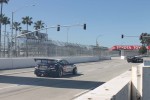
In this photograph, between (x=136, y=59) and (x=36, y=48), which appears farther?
(x=136, y=59)

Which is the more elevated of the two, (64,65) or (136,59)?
(136,59)

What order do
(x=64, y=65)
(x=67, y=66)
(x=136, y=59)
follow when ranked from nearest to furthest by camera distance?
(x=64, y=65) → (x=67, y=66) → (x=136, y=59)

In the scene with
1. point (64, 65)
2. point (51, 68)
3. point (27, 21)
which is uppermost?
point (27, 21)

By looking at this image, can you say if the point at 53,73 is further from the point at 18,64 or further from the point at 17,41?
the point at 17,41

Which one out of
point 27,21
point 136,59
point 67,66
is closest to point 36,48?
point 136,59

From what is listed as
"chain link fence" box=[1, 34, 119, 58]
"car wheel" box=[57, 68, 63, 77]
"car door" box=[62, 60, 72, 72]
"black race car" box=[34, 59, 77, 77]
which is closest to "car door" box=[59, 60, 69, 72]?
"black race car" box=[34, 59, 77, 77]

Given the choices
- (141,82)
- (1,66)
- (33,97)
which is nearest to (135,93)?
(141,82)

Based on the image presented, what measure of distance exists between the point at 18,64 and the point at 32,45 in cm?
997

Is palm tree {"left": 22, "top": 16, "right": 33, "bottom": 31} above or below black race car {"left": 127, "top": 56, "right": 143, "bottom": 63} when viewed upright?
above

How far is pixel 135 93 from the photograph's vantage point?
12.2 m

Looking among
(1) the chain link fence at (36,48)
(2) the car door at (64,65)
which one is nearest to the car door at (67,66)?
(2) the car door at (64,65)

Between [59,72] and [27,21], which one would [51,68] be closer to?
[59,72]

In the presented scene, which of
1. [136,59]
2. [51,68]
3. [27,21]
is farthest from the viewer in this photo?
[27,21]

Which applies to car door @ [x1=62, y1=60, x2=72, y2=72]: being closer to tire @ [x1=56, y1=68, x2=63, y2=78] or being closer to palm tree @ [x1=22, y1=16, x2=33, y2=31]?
tire @ [x1=56, y1=68, x2=63, y2=78]
